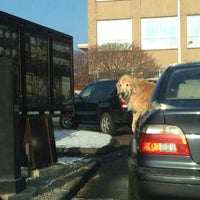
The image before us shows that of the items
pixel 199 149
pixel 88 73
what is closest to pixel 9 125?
pixel 199 149

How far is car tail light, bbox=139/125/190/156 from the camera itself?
429 cm

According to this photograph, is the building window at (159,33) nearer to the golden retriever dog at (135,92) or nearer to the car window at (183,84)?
the golden retriever dog at (135,92)

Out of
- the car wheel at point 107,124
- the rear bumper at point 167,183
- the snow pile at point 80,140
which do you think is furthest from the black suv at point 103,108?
the rear bumper at point 167,183

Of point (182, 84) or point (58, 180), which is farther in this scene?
point (58, 180)

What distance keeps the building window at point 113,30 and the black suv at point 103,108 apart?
3071 centimetres

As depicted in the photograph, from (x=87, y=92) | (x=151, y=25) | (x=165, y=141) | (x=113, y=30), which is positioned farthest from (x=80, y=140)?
(x=151, y=25)

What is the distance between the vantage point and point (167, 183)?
426 centimetres

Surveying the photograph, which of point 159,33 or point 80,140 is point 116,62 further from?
point 80,140

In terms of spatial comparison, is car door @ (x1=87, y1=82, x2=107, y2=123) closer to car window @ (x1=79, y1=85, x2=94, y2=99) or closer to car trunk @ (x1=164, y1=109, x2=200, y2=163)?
car window @ (x1=79, y1=85, x2=94, y2=99)

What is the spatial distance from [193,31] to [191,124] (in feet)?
145

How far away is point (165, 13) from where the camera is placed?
47625mm

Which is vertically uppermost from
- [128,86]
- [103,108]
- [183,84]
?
[183,84]

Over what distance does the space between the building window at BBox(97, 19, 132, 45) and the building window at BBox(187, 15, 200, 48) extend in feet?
17.4

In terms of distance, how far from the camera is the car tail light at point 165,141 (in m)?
4.29
